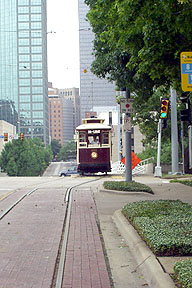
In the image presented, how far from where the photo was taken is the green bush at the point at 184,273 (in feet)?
15.5

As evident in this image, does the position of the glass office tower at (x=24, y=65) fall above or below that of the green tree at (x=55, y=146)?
above

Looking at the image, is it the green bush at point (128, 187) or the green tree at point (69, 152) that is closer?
the green bush at point (128, 187)

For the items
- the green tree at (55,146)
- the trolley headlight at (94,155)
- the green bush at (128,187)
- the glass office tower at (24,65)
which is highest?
the glass office tower at (24,65)

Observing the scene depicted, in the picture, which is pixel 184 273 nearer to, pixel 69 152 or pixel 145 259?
pixel 145 259

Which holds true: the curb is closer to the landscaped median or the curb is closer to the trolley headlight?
the landscaped median

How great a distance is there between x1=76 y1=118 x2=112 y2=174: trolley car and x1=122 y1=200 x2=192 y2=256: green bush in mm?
17523

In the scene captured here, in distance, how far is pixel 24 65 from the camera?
13488 cm

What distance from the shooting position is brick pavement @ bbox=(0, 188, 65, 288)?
592cm

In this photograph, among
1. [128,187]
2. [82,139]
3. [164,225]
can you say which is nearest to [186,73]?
[164,225]

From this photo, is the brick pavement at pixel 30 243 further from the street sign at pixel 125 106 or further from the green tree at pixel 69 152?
the green tree at pixel 69 152

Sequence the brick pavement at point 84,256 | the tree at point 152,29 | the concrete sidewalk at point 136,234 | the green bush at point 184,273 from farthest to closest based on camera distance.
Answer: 1. the tree at point 152,29
2. the brick pavement at point 84,256
3. the concrete sidewalk at point 136,234
4. the green bush at point 184,273

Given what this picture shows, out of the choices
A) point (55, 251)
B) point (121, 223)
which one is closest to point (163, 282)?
point (55, 251)

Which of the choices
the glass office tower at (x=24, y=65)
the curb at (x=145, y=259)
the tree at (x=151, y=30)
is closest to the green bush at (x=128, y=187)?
the tree at (x=151, y=30)

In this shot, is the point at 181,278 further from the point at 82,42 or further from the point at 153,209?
the point at 82,42
